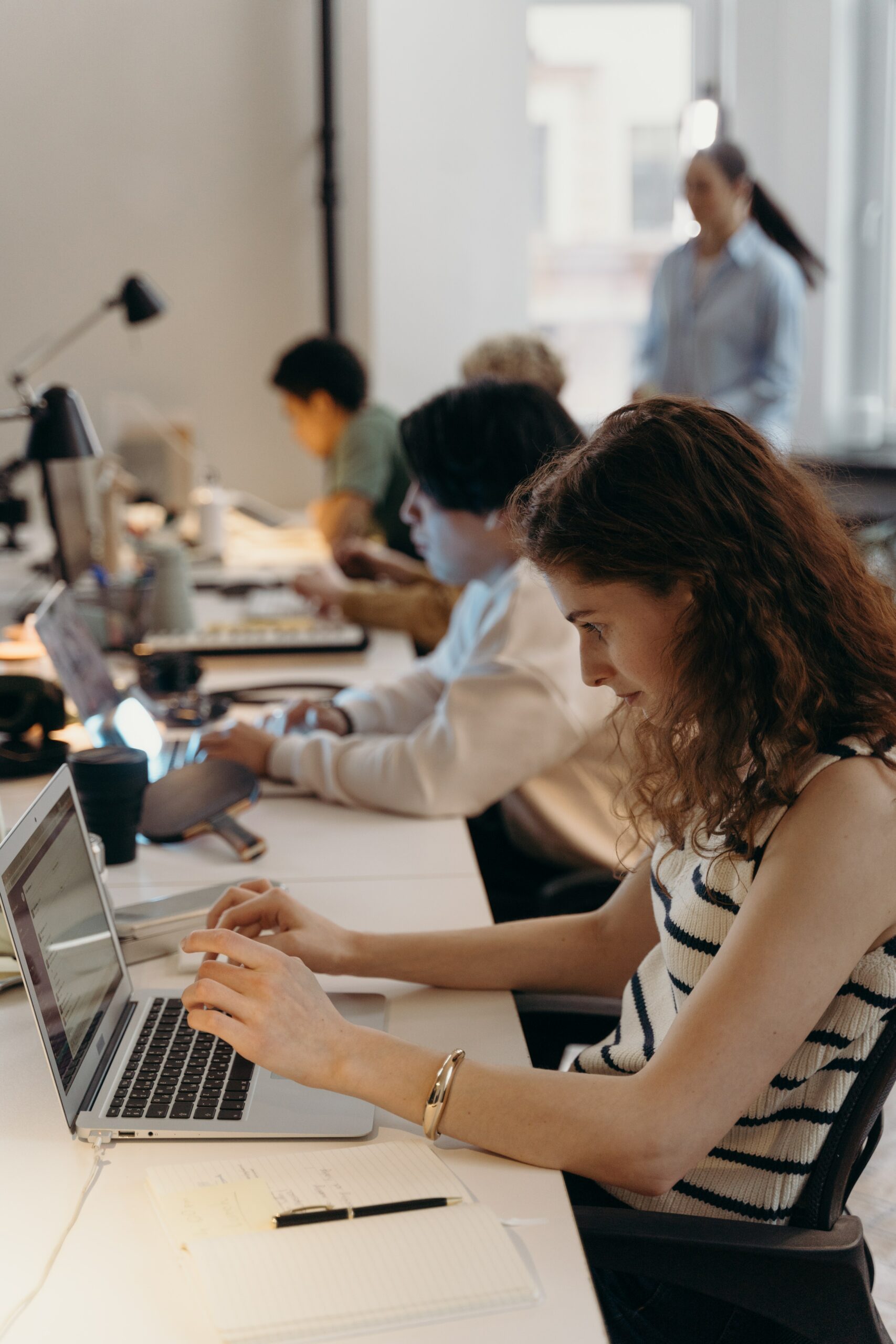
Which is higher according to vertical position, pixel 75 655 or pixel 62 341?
pixel 62 341

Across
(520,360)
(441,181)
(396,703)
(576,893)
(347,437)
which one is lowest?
(576,893)

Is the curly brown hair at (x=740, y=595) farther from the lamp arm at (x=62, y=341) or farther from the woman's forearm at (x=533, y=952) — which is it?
the lamp arm at (x=62, y=341)

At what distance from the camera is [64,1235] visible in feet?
2.66

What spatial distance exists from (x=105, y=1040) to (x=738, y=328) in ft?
12.2

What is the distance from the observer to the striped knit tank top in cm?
90

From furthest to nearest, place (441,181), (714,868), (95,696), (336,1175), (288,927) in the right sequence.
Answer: (441,181), (95,696), (288,927), (714,868), (336,1175)

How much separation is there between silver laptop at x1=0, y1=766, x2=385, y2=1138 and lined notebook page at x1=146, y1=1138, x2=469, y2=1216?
34 millimetres

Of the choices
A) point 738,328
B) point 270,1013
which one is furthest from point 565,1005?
point 738,328

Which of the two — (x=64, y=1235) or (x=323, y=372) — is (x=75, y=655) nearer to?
(x=64, y=1235)

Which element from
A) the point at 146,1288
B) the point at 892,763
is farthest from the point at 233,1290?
the point at 892,763

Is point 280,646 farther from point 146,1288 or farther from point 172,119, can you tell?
point 172,119

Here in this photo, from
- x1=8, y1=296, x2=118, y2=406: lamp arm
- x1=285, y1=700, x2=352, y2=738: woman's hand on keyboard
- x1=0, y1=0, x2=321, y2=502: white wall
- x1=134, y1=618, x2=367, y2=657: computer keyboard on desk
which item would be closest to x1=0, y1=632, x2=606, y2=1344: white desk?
x1=285, y1=700, x2=352, y2=738: woman's hand on keyboard

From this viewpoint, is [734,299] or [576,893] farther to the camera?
[734,299]

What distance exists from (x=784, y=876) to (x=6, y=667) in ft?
6.11
